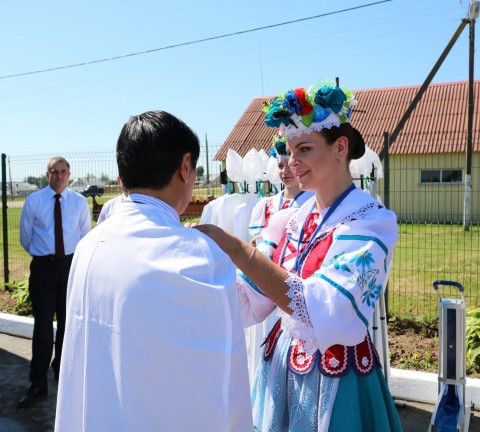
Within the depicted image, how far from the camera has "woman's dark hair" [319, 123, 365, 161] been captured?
6.85 feet

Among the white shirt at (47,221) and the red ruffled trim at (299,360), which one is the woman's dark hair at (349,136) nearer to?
the red ruffled trim at (299,360)

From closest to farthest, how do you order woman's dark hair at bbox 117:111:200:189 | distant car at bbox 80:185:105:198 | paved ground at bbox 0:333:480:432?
woman's dark hair at bbox 117:111:200:189 < paved ground at bbox 0:333:480:432 < distant car at bbox 80:185:105:198

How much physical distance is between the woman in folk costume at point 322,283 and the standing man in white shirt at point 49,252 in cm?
337

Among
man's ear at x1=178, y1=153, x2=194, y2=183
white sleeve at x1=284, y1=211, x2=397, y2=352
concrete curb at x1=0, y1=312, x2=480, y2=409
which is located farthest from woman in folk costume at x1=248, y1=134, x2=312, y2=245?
man's ear at x1=178, y1=153, x2=194, y2=183

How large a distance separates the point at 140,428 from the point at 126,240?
1.50 ft

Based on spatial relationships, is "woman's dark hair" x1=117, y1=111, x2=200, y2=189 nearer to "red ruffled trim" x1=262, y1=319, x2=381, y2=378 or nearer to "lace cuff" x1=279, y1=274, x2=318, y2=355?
"lace cuff" x1=279, y1=274, x2=318, y2=355

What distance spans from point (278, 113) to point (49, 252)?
363 centimetres

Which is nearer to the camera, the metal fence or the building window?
the metal fence

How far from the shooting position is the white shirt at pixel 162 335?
51.1 inches

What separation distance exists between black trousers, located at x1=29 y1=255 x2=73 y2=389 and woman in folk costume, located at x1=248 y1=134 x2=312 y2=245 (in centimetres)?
191

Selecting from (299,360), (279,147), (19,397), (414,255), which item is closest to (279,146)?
(279,147)

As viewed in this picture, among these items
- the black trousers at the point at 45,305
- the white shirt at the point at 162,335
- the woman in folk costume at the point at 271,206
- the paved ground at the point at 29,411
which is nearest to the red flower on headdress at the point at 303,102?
the white shirt at the point at 162,335

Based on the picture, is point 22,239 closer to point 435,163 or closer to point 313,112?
point 313,112

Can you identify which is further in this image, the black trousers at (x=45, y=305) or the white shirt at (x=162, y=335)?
the black trousers at (x=45, y=305)
